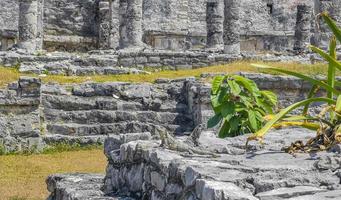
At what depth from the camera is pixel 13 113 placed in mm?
12172

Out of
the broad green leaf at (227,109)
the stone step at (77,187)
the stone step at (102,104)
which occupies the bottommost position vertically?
the stone step at (102,104)

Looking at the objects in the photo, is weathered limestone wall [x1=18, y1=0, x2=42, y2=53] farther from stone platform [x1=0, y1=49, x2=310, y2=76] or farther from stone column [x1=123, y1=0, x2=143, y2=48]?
stone column [x1=123, y1=0, x2=143, y2=48]

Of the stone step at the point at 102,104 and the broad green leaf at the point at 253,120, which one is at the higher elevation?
the broad green leaf at the point at 253,120

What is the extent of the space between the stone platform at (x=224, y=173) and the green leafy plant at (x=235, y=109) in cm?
39

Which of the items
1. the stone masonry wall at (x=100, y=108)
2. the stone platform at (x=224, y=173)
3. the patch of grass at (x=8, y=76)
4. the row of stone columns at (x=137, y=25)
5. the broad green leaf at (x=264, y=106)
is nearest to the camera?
the stone platform at (x=224, y=173)

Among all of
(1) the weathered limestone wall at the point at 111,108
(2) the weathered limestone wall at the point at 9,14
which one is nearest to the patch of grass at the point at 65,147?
(1) the weathered limestone wall at the point at 111,108

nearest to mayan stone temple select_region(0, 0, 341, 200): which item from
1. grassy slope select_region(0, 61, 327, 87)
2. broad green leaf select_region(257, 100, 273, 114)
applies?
broad green leaf select_region(257, 100, 273, 114)

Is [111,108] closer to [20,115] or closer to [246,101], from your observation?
[20,115]

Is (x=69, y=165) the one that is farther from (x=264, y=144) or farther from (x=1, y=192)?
(x=264, y=144)

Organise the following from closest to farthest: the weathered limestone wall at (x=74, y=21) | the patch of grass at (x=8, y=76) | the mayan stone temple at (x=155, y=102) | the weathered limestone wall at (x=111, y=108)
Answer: the mayan stone temple at (x=155, y=102)
the weathered limestone wall at (x=111, y=108)
the patch of grass at (x=8, y=76)
the weathered limestone wall at (x=74, y=21)

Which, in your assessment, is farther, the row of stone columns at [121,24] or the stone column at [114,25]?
the stone column at [114,25]

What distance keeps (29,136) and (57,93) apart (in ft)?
6.27

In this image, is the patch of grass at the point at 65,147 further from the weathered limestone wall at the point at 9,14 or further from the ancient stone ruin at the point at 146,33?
the weathered limestone wall at the point at 9,14

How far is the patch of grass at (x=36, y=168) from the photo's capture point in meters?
7.96
